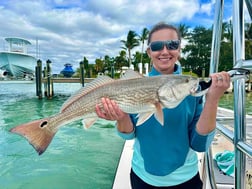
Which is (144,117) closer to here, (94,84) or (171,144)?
(171,144)

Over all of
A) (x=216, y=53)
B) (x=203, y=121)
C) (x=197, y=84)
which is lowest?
(x=203, y=121)

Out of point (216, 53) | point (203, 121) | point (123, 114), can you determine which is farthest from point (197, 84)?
point (123, 114)

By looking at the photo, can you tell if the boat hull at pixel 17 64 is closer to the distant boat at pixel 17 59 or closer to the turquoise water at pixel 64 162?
the distant boat at pixel 17 59

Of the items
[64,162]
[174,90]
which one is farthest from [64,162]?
[174,90]

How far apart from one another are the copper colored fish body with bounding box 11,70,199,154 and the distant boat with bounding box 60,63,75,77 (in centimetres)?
4306

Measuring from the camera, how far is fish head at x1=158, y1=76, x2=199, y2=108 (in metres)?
1.31

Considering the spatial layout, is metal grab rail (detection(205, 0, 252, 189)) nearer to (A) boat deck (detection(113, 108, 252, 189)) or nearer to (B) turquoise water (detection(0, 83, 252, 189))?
(A) boat deck (detection(113, 108, 252, 189))

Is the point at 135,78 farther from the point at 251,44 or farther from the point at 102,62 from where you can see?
the point at 102,62

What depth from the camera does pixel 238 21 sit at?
1.09m

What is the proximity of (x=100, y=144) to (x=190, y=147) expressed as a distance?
18.8 feet

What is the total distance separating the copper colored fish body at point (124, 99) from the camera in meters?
1.33

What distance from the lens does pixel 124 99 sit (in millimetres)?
1420

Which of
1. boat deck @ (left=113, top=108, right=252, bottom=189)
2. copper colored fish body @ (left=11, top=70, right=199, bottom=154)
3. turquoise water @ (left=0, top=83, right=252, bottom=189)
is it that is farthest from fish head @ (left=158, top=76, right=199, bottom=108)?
turquoise water @ (left=0, top=83, right=252, bottom=189)

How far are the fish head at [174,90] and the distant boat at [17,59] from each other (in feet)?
143
